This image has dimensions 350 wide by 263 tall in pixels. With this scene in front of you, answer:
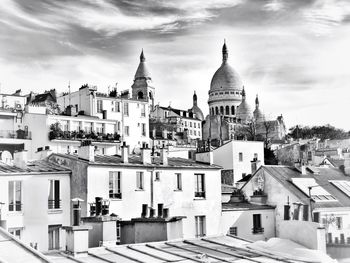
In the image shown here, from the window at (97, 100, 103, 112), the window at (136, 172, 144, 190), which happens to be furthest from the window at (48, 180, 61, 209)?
the window at (97, 100, 103, 112)

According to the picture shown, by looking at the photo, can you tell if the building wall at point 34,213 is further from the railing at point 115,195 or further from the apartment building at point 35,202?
the railing at point 115,195

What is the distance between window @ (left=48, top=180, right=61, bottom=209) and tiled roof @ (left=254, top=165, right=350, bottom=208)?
14.9m

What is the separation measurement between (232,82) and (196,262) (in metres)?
165

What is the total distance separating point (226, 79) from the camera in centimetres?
17650

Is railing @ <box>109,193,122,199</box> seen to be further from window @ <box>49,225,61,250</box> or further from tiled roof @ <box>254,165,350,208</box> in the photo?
tiled roof @ <box>254,165,350,208</box>

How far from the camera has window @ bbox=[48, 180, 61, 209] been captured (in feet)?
90.5

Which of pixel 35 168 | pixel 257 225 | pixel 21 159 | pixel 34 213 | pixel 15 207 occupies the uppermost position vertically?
pixel 21 159

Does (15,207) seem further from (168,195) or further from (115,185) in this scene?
(168,195)

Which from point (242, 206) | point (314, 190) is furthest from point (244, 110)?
point (242, 206)

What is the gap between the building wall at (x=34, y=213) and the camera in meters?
25.9

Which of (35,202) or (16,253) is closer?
(16,253)

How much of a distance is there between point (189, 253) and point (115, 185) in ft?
51.5

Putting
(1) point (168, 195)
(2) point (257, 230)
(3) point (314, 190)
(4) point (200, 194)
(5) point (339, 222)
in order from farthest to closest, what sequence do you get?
(3) point (314, 190)
(5) point (339, 222)
(2) point (257, 230)
(4) point (200, 194)
(1) point (168, 195)

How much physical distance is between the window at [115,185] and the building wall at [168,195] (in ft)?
0.71
